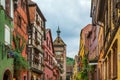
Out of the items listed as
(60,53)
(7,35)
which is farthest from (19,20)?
(60,53)

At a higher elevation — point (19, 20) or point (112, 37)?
point (19, 20)

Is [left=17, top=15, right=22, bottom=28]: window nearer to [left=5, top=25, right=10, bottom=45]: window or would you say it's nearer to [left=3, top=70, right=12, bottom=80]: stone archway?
[left=5, top=25, right=10, bottom=45]: window

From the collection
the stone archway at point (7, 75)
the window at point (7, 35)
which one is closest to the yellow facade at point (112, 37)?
the window at point (7, 35)

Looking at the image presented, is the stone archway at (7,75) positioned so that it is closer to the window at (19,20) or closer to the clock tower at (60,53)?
the window at (19,20)

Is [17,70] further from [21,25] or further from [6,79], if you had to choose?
[21,25]

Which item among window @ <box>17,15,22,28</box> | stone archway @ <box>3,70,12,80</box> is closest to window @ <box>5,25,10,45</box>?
stone archway @ <box>3,70,12,80</box>

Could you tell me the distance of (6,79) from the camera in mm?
26906

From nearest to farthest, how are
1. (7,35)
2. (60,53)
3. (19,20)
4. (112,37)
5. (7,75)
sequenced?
(112,37), (7,35), (7,75), (19,20), (60,53)

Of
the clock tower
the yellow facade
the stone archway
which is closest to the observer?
the yellow facade

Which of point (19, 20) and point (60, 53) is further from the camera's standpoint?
point (60, 53)

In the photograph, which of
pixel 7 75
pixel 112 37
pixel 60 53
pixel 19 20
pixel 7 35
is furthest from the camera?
pixel 60 53

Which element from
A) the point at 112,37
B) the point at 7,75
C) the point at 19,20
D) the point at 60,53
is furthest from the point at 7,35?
the point at 60,53

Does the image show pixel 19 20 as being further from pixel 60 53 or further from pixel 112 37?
pixel 60 53

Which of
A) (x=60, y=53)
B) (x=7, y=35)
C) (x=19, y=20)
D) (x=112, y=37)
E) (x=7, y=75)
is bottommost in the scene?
(x=7, y=75)
